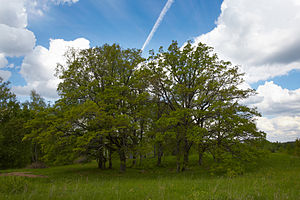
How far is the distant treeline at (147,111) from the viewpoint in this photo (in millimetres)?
17578

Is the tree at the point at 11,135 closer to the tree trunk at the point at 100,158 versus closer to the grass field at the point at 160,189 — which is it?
the tree trunk at the point at 100,158

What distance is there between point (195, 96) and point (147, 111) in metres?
6.03

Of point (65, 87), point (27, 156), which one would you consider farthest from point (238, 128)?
point (27, 156)

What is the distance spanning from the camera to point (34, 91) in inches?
1715

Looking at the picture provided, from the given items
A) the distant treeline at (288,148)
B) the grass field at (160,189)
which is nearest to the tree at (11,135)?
the grass field at (160,189)

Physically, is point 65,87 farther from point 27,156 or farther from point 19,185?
point 27,156

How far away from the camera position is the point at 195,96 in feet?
69.6

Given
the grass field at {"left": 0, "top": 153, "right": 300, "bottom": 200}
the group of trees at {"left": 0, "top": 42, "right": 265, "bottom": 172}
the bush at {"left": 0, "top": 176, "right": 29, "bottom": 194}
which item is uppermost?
the group of trees at {"left": 0, "top": 42, "right": 265, "bottom": 172}

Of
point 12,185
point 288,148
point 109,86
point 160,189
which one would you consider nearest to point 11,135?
point 109,86

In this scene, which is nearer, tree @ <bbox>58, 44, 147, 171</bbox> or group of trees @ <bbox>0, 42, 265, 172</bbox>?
group of trees @ <bbox>0, 42, 265, 172</bbox>

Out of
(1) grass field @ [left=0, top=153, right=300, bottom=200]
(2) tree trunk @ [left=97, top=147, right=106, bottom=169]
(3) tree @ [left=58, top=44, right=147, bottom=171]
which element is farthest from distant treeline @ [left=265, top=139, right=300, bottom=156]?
(2) tree trunk @ [left=97, top=147, right=106, bottom=169]

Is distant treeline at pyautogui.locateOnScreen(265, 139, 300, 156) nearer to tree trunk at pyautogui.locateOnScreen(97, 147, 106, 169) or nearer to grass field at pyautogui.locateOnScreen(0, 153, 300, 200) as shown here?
grass field at pyautogui.locateOnScreen(0, 153, 300, 200)

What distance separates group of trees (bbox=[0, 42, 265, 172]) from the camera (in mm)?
17625

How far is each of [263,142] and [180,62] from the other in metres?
12.0
